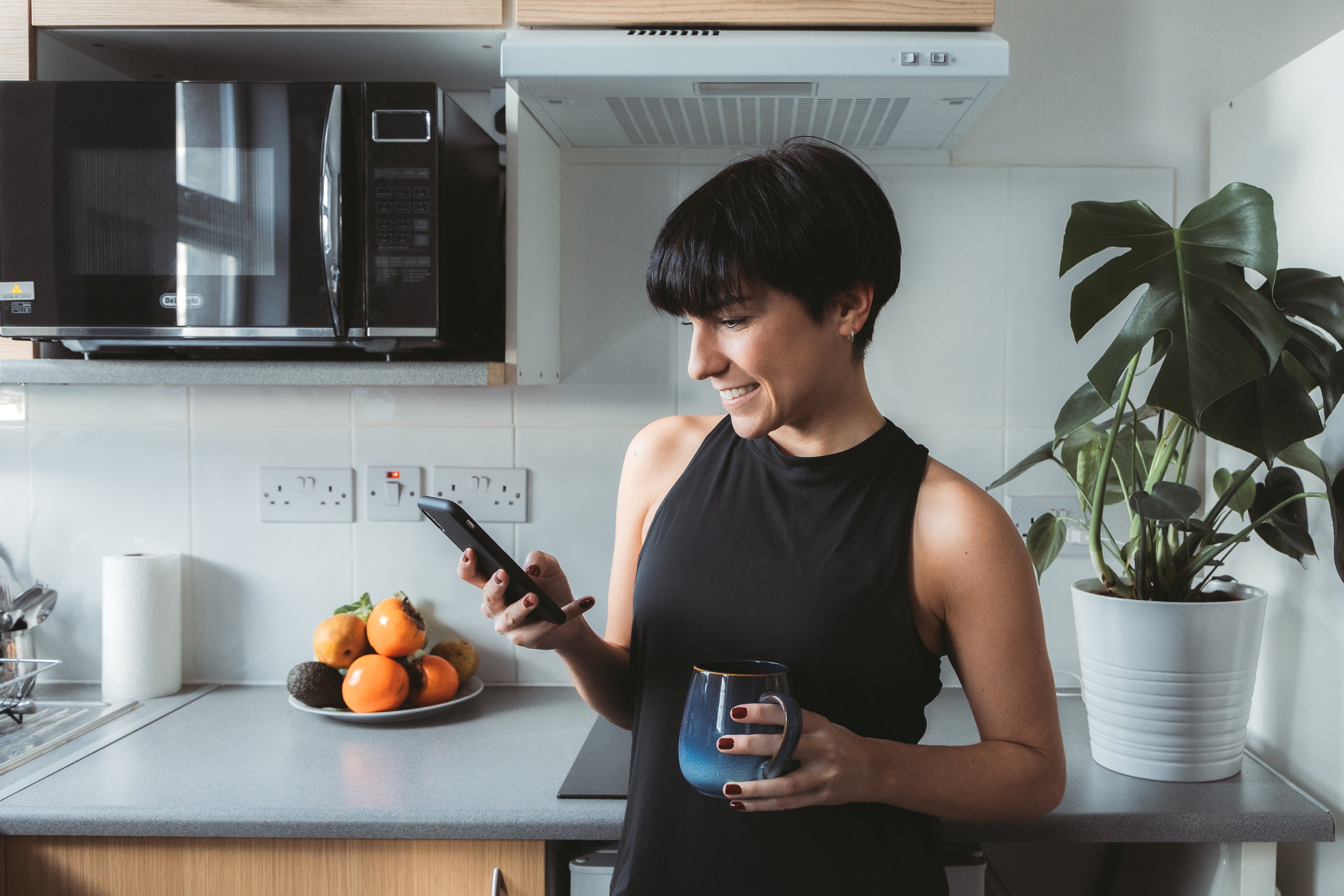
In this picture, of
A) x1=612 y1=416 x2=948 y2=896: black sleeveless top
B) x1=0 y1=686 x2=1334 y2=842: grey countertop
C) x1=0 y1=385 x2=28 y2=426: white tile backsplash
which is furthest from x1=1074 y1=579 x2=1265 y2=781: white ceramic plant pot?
x1=0 y1=385 x2=28 y2=426: white tile backsplash

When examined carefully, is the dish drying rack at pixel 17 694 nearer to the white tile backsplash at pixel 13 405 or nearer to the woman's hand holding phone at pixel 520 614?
the white tile backsplash at pixel 13 405

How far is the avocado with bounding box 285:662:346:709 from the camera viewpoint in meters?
1.40

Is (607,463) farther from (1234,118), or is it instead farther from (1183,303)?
(1234,118)

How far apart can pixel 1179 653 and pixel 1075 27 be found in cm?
106

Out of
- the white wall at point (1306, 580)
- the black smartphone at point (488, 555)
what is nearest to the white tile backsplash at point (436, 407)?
the black smartphone at point (488, 555)

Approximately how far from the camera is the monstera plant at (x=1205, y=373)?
0.97m

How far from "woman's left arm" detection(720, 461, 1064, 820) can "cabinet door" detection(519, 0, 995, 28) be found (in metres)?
0.63

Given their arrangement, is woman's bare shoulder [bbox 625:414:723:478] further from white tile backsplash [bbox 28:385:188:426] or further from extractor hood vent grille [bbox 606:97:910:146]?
white tile backsplash [bbox 28:385:188:426]

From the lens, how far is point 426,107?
1186mm

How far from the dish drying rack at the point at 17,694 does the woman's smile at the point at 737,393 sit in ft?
3.67

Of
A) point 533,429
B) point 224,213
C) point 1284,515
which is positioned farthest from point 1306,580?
point 224,213

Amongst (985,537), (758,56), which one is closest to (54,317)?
(758,56)

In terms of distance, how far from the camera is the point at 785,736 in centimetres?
66

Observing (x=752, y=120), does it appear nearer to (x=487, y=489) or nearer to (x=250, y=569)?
(x=487, y=489)
